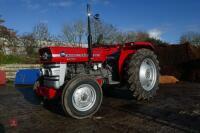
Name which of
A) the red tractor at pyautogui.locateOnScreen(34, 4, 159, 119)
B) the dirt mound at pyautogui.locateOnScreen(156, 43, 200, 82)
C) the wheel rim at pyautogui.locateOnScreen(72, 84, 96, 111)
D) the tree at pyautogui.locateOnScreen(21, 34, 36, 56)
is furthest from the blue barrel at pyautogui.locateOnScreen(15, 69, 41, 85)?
the tree at pyautogui.locateOnScreen(21, 34, 36, 56)

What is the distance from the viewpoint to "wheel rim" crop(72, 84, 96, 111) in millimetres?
6289

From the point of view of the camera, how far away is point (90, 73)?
730 centimetres

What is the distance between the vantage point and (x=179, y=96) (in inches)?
335

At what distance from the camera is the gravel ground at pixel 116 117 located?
5285mm

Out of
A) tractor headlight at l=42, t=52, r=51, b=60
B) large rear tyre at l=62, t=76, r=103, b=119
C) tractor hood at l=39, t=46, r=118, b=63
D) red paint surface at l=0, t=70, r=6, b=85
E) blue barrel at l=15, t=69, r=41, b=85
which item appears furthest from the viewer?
red paint surface at l=0, t=70, r=6, b=85

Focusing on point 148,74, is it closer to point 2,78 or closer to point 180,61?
point 180,61

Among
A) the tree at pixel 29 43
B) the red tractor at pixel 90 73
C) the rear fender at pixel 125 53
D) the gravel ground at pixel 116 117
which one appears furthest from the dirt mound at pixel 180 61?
the tree at pixel 29 43

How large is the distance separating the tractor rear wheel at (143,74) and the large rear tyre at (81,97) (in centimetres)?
127

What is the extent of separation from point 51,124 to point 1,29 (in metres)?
24.7

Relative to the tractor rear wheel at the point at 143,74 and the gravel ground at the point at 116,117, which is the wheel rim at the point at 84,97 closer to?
the gravel ground at the point at 116,117

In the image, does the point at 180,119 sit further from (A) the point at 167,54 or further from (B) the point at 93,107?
(A) the point at 167,54

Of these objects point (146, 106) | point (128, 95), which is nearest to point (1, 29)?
point (128, 95)

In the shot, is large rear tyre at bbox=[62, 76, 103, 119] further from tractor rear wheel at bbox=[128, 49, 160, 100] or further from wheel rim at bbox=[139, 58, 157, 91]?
wheel rim at bbox=[139, 58, 157, 91]

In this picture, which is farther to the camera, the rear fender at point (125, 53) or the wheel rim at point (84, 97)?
the rear fender at point (125, 53)
